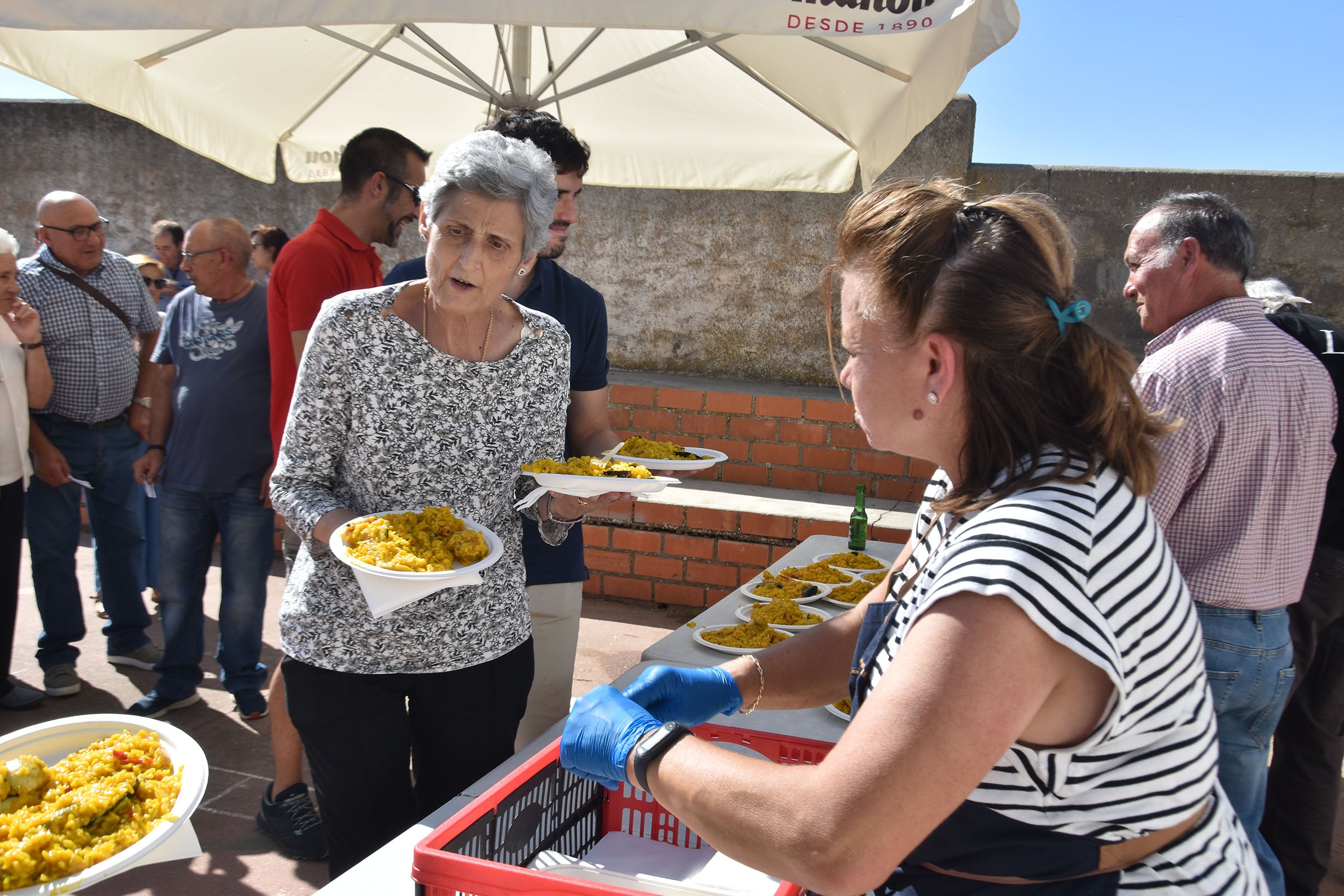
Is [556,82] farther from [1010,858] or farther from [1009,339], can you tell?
[1010,858]

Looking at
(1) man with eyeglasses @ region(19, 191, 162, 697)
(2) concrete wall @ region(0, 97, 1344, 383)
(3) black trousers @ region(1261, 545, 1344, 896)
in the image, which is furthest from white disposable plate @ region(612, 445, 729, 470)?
(2) concrete wall @ region(0, 97, 1344, 383)

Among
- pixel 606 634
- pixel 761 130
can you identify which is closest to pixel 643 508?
pixel 606 634

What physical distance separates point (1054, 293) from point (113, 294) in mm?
4395

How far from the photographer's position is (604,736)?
3.93 feet

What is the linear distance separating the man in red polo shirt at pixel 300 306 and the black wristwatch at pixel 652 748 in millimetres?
1977

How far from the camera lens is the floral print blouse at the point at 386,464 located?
1.84 m

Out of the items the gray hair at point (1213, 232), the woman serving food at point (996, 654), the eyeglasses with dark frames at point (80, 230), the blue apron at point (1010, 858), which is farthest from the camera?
the eyeglasses with dark frames at point (80, 230)

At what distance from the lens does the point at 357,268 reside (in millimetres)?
2947

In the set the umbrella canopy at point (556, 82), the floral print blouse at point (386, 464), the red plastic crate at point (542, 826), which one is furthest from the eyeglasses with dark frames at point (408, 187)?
the red plastic crate at point (542, 826)

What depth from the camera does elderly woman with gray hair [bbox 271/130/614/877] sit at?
185 cm

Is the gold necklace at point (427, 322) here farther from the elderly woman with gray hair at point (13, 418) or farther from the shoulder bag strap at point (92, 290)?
the shoulder bag strap at point (92, 290)

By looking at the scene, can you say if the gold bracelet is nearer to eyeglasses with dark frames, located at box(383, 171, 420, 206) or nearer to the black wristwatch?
the black wristwatch

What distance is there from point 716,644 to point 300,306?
1635 mm

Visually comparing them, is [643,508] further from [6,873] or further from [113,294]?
[6,873]
